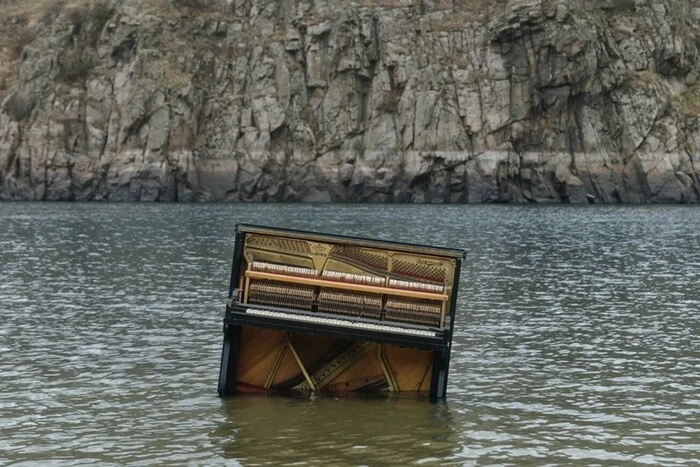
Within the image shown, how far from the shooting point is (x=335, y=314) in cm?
2398

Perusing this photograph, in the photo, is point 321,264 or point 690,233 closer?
point 321,264

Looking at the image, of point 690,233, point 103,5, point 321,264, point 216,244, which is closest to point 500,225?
point 690,233

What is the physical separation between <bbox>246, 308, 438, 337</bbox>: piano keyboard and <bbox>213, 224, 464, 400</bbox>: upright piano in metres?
0.02

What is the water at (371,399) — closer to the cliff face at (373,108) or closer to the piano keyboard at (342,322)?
the piano keyboard at (342,322)

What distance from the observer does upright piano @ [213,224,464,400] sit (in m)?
23.3

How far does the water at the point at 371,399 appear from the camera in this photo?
20625 mm

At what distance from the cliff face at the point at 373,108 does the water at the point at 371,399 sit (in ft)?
275

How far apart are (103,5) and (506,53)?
202 ft

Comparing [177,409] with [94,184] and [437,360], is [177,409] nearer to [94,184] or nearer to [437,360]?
[437,360]

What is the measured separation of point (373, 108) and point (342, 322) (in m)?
128

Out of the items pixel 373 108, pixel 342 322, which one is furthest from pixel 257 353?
pixel 373 108

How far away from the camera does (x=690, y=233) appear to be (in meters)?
84.4

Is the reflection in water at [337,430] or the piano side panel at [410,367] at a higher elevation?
Result: the piano side panel at [410,367]

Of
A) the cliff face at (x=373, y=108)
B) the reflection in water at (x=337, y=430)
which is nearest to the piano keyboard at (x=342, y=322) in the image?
the reflection in water at (x=337, y=430)
